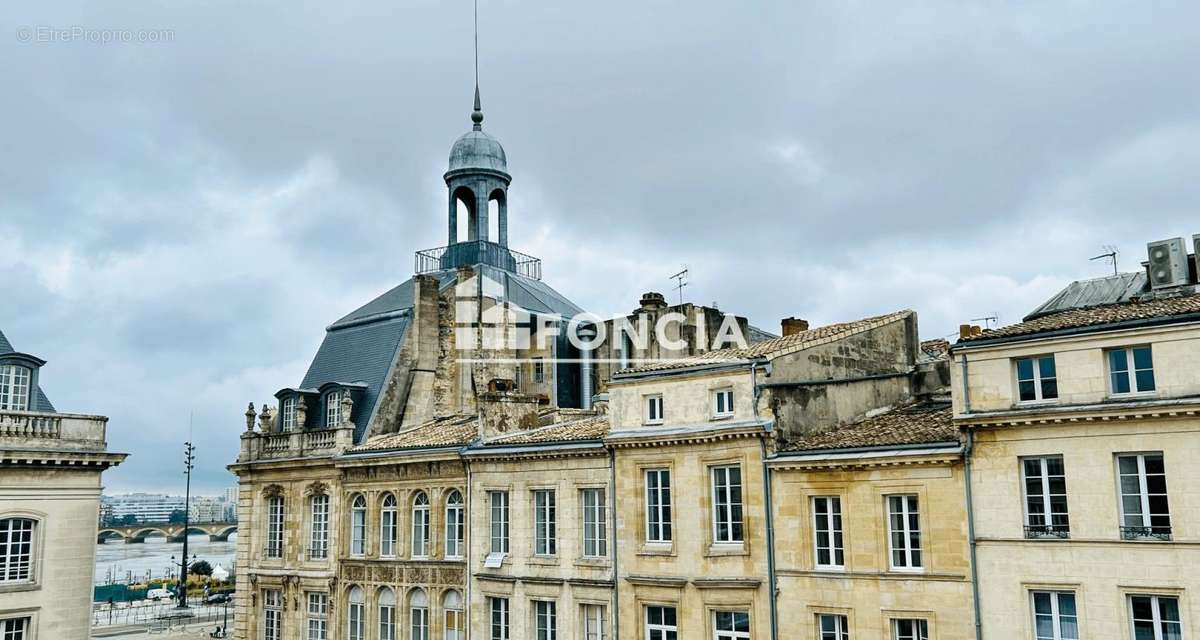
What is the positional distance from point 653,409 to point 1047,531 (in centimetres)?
1020

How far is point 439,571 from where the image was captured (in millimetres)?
32312

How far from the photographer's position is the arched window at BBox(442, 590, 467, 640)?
31656mm

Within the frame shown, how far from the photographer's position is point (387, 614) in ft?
112

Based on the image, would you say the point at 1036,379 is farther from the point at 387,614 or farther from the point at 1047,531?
the point at 387,614

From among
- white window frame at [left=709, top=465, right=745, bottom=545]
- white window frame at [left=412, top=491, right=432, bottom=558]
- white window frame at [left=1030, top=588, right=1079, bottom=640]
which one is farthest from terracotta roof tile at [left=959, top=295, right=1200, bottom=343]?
white window frame at [left=412, top=491, right=432, bottom=558]

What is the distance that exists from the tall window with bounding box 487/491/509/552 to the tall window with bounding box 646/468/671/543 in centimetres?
534

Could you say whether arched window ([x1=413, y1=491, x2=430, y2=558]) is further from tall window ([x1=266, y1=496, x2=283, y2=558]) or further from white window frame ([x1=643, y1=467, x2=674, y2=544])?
white window frame ([x1=643, y1=467, x2=674, y2=544])

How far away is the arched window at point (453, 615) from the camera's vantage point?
104 feet

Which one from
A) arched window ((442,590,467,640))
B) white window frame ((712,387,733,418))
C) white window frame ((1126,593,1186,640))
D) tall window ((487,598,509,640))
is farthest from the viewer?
arched window ((442,590,467,640))

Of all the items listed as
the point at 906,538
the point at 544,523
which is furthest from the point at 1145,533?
the point at 544,523

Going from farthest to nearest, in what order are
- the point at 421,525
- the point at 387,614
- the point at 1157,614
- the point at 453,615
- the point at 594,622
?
1. the point at 387,614
2. the point at 421,525
3. the point at 453,615
4. the point at 594,622
5. the point at 1157,614

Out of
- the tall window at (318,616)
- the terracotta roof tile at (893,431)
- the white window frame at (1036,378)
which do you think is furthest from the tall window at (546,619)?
the white window frame at (1036,378)

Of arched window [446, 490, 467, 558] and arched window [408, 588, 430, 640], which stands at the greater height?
arched window [446, 490, 467, 558]

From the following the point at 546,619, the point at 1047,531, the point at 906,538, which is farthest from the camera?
the point at 546,619
